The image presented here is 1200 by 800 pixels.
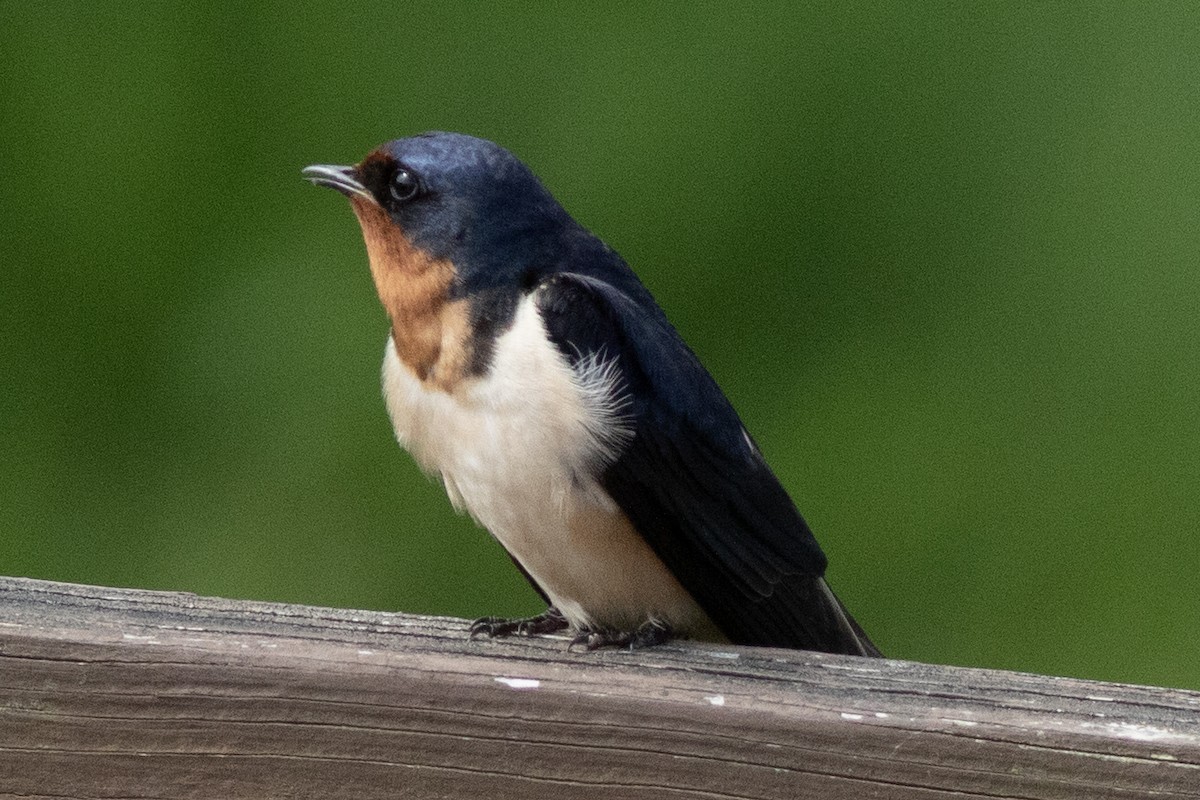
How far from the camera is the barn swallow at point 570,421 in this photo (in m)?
2.39

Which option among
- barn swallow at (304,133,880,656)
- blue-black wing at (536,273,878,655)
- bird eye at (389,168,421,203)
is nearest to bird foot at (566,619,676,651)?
barn swallow at (304,133,880,656)

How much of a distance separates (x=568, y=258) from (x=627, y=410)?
27 centimetres

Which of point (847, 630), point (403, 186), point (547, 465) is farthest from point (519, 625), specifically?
point (403, 186)

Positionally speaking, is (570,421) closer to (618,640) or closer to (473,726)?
(618,640)

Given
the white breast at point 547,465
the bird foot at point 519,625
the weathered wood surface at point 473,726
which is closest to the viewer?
the weathered wood surface at point 473,726

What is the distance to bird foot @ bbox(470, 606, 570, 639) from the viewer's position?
1.98 m

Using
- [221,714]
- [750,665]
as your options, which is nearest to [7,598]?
[221,714]

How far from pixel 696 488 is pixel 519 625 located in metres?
0.32

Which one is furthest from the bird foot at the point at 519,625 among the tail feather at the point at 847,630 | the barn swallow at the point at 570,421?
the tail feather at the point at 847,630

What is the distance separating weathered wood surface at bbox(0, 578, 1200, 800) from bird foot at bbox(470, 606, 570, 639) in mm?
257

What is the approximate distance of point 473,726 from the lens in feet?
5.33

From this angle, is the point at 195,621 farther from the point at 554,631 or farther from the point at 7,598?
the point at 554,631

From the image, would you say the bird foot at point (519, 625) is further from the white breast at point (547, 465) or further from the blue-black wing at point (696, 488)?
the blue-black wing at point (696, 488)

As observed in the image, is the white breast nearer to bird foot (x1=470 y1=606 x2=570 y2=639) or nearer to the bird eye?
bird foot (x1=470 y1=606 x2=570 y2=639)
